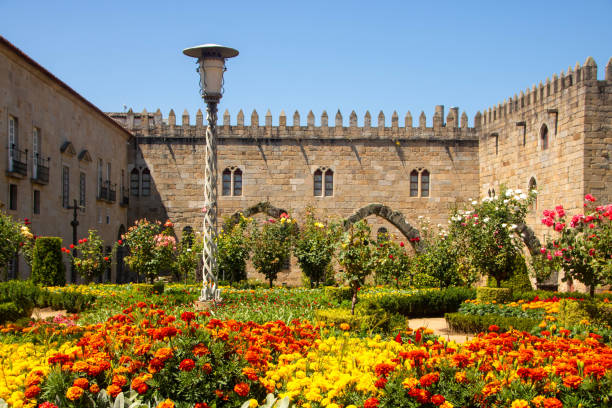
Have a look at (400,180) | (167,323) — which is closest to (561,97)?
(400,180)

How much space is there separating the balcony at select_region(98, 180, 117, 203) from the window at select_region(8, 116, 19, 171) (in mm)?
5550

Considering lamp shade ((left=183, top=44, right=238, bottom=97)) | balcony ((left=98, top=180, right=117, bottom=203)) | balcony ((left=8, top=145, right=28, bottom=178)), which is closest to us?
lamp shade ((left=183, top=44, right=238, bottom=97))

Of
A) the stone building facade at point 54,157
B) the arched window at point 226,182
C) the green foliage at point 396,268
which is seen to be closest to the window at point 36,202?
the stone building facade at point 54,157

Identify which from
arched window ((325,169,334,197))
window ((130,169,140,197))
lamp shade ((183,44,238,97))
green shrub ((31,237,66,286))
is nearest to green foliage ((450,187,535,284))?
lamp shade ((183,44,238,97))

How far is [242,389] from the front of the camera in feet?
14.4

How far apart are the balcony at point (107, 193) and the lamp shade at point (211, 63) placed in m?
12.8

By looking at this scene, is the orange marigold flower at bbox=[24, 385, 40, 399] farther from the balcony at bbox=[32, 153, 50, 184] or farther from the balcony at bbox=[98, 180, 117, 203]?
the balcony at bbox=[98, 180, 117, 203]

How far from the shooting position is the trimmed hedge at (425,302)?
1254cm

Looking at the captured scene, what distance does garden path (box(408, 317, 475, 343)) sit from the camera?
34.9 feet

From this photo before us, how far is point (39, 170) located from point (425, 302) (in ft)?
36.4

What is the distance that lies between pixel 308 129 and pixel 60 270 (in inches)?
449

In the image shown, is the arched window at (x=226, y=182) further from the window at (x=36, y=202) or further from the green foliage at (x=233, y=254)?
the window at (x=36, y=202)

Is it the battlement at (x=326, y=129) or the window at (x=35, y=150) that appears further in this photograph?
the battlement at (x=326, y=129)

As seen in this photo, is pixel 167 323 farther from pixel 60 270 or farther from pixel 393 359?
pixel 60 270
